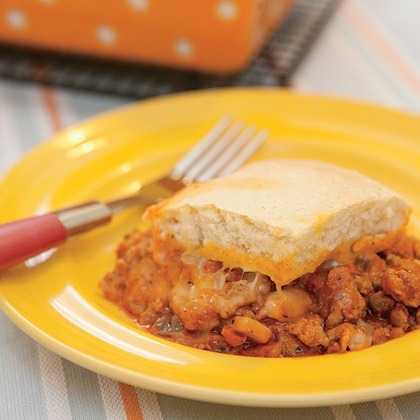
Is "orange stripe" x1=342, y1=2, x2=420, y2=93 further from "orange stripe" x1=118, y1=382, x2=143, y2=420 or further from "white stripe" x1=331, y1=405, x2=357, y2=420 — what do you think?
"orange stripe" x1=118, y1=382, x2=143, y2=420

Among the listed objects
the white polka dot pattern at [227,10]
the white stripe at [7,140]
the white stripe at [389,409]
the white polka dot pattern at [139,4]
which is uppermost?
the white polka dot pattern at [227,10]

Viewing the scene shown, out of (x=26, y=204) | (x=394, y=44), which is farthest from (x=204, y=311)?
(x=394, y=44)

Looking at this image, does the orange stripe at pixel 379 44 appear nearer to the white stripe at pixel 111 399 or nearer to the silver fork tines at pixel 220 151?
the silver fork tines at pixel 220 151

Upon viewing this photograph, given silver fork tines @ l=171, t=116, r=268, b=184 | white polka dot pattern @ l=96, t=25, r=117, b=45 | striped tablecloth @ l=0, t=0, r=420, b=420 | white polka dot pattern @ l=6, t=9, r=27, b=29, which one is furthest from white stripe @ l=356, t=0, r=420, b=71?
white polka dot pattern @ l=6, t=9, r=27, b=29

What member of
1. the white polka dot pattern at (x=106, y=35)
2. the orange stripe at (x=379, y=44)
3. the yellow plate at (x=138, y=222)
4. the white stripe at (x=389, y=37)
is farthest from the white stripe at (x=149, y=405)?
the white stripe at (x=389, y=37)

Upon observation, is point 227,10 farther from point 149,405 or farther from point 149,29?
point 149,405

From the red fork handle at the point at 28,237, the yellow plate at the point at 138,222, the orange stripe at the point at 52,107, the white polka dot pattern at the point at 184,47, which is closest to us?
the yellow plate at the point at 138,222

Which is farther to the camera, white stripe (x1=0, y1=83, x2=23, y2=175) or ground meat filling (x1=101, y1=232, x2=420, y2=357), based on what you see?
white stripe (x1=0, y1=83, x2=23, y2=175)

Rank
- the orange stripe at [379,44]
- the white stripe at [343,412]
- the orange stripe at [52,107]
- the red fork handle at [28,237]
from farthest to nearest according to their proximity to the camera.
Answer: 1. the orange stripe at [379,44]
2. the orange stripe at [52,107]
3. the red fork handle at [28,237]
4. the white stripe at [343,412]
